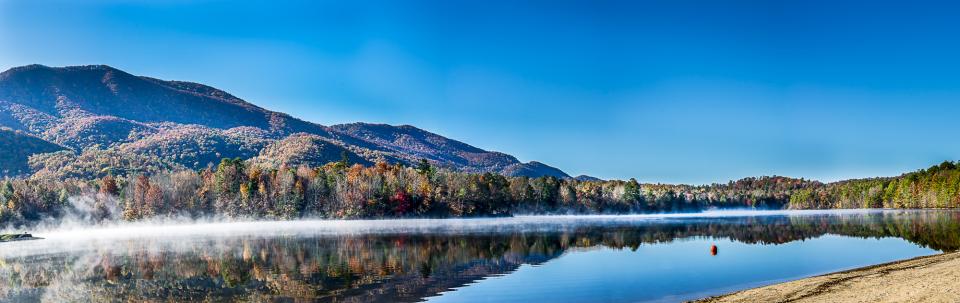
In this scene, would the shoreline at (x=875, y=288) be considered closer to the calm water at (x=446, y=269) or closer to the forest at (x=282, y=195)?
the calm water at (x=446, y=269)

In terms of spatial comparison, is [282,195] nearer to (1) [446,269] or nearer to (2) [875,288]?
(1) [446,269]

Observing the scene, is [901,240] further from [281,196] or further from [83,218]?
[83,218]

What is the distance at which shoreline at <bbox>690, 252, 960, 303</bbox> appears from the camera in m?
21.2

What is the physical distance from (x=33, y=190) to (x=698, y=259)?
132 m

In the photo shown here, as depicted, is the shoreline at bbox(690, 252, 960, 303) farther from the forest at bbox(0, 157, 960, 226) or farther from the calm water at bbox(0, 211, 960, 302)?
the forest at bbox(0, 157, 960, 226)

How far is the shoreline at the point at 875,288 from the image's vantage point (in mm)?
21234

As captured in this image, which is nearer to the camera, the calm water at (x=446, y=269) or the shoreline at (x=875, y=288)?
the shoreline at (x=875, y=288)

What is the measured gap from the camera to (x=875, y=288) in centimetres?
2391

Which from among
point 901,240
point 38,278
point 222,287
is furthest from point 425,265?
point 901,240

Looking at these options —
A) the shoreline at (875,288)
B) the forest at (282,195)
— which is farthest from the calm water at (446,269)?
the forest at (282,195)

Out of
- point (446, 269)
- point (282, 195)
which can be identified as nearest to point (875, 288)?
point (446, 269)

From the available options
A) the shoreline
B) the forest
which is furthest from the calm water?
the forest

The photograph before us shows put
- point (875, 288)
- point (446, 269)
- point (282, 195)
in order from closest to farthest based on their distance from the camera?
1. point (875, 288)
2. point (446, 269)
3. point (282, 195)

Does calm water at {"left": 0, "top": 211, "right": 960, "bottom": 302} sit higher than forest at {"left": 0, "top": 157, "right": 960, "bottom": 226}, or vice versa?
forest at {"left": 0, "top": 157, "right": 960, "bottom": 226}
